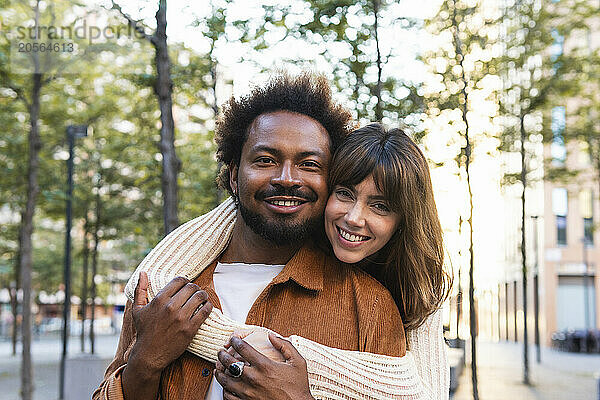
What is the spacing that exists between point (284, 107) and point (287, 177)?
40 cm

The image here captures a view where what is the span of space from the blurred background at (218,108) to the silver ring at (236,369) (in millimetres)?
1086

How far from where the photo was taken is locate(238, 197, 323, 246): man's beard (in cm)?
282

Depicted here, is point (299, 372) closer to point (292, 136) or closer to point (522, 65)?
point (292, 136)

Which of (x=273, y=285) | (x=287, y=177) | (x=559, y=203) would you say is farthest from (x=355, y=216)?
(x=559, y=203)

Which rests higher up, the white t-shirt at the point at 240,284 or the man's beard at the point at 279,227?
the man's beard at the point at 279,227

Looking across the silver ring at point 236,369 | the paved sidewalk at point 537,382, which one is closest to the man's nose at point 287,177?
the silver ring at point 236,369

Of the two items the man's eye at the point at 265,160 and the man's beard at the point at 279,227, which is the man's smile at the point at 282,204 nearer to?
the man's beard at the point at 279,227

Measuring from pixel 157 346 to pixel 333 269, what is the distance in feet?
2.47

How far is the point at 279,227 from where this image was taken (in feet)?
9.27

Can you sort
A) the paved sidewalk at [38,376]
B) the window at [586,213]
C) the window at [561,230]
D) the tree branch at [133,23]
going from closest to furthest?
the tree branch at [133,23] → the paved sidewalk at [38,376] → the window at [586,213] → the window at [561,230]

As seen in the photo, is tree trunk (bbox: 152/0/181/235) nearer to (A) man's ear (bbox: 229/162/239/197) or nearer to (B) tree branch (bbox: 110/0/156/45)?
(B) tree branch (bbox: 110/0/156/45)

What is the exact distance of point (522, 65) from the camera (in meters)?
16.2

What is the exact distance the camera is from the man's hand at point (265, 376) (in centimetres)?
238

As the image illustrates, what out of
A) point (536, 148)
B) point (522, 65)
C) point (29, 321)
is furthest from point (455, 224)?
point (29, 321)
